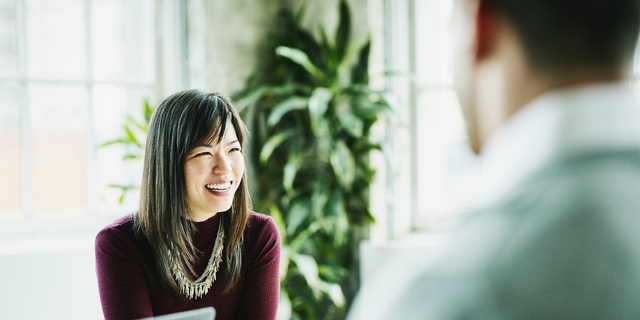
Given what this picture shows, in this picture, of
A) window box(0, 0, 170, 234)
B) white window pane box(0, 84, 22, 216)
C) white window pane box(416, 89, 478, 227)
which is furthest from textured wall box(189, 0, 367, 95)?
white window pane box(0, 84, 22, 216)

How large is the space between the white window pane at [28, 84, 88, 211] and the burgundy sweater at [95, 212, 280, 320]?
1421 mm

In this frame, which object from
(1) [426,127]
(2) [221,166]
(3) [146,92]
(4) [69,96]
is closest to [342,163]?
(1) [426,127]

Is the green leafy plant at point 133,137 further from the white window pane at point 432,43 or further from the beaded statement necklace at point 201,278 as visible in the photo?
the white window pane at point 432,43

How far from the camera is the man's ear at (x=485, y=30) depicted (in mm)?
287

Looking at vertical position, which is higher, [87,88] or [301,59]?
[301,59]

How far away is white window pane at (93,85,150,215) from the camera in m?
2.92

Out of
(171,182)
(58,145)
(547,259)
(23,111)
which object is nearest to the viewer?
(547,259)

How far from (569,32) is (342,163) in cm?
235

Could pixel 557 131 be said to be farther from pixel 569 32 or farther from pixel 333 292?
pixel 333 292

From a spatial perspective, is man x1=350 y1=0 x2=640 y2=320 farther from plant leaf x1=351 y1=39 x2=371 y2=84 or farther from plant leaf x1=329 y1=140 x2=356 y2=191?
plant leaf x1=351 y1=39 x2=371 y2=84

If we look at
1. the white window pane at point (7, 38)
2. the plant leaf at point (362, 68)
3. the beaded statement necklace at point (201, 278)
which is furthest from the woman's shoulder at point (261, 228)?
the white window pane at point (7, 38)

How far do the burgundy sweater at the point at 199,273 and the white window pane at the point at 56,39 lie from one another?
1538 millimetres

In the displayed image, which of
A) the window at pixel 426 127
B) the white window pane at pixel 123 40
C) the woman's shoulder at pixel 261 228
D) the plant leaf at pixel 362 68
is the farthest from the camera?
the window at pixel 426 127

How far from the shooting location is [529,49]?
0.93 ft
